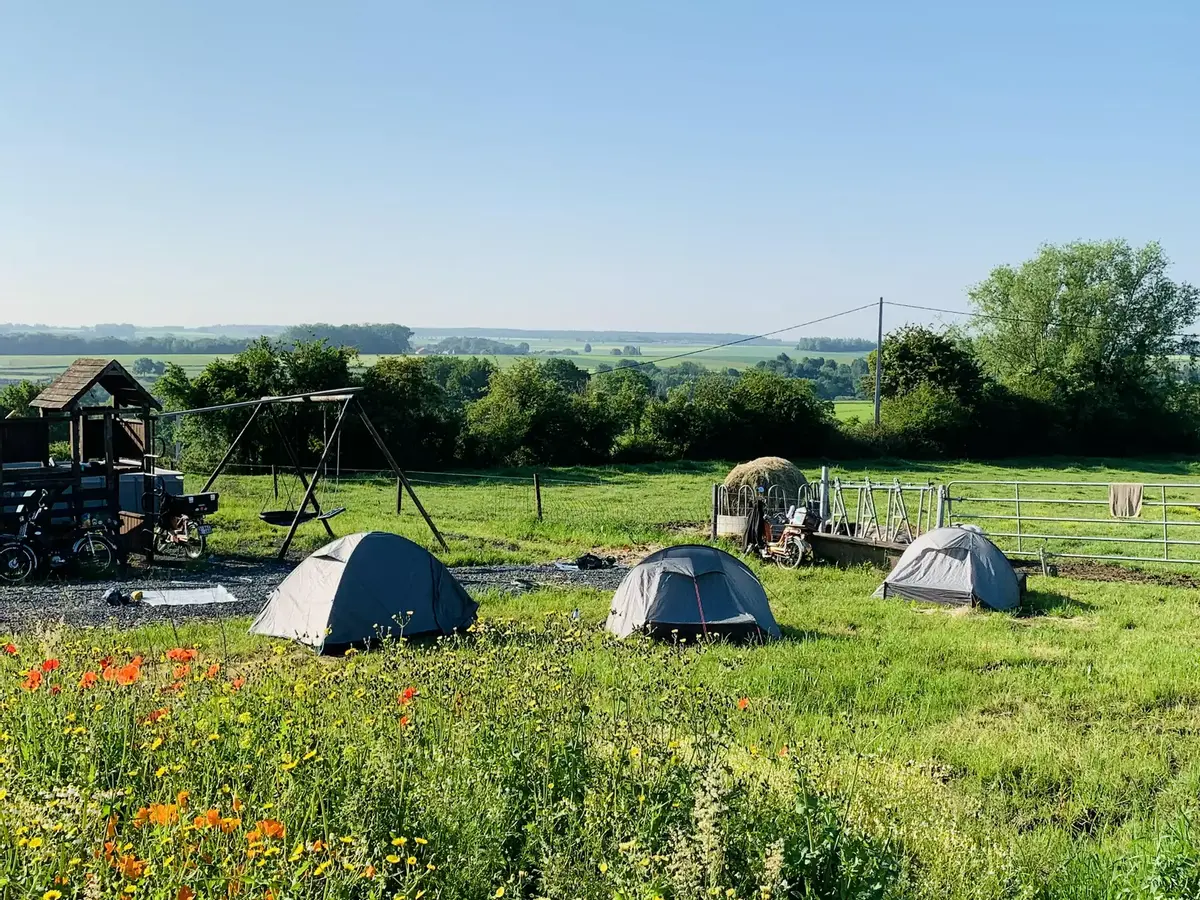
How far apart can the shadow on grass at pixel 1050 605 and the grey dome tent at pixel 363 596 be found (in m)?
7.72

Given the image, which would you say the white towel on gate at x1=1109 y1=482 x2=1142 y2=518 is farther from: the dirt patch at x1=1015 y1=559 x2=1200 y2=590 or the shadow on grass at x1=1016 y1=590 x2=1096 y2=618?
the shadow on grass at x1=1016 y1=590 x2=1096 y2=618

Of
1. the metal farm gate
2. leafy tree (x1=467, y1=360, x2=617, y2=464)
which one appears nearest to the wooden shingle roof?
the metal farm gate

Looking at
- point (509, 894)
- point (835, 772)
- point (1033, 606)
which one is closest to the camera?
point (509, 894)

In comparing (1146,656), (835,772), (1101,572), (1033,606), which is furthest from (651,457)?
(835,772)

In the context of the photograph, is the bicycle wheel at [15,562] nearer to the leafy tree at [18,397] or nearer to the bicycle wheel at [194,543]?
the bicycle wheel at [194,543]

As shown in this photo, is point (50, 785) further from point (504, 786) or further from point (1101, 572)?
point (1101, 572)

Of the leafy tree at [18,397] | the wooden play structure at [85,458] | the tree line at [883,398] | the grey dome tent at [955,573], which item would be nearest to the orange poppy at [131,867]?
the grey dome tent at [955,573]

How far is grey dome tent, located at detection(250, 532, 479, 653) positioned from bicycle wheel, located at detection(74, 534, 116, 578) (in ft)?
17.6

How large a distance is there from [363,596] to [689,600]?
371cm

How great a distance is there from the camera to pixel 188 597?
565 inches

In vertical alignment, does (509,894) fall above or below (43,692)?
below

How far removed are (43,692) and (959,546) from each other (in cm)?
1198

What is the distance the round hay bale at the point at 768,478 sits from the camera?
2200 cm

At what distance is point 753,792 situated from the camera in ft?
18.3
